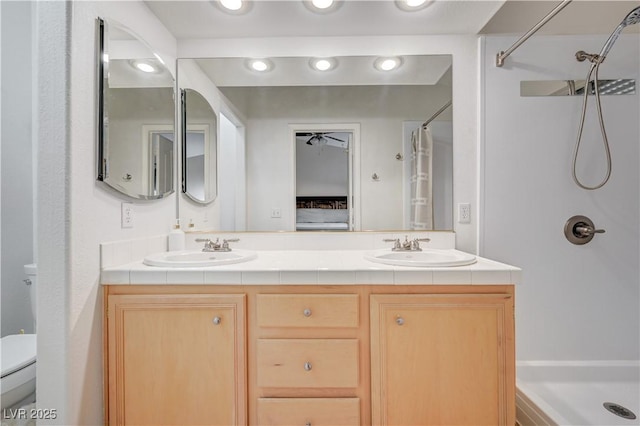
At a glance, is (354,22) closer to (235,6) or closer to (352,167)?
(235,6)

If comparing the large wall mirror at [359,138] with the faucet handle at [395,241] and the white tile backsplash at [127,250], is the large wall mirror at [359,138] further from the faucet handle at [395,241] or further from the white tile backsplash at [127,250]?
the white tile backsplash at [127,250]

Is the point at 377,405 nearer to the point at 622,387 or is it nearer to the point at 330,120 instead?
the point at 330,120

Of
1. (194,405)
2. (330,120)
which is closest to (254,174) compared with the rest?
(330,120)

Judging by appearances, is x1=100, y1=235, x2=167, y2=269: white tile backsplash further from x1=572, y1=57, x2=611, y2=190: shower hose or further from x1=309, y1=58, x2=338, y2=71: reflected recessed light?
x1=572, y1=57, x2=611, y2=190: shower hose

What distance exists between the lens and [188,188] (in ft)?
6.33

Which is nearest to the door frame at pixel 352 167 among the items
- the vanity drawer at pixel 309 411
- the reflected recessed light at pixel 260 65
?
the reflected recessed light at pixel 260 65

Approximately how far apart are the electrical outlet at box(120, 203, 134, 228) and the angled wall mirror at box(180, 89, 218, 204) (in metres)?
0.47

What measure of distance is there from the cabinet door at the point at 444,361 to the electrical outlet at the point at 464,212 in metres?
0.71

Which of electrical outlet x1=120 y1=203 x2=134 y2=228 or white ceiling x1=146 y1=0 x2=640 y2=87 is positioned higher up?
white ceiling x1=146 y1=0 x2=640 y2=87

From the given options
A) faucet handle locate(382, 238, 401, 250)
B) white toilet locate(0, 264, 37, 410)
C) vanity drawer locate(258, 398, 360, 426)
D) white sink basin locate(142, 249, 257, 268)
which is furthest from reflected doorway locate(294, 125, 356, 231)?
white toilet locate(0, 264, 37, 410)

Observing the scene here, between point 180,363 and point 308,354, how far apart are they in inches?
20.2

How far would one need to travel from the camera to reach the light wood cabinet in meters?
1.22

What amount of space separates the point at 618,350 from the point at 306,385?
1.96 meters

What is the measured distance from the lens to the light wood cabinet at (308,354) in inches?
48.1
